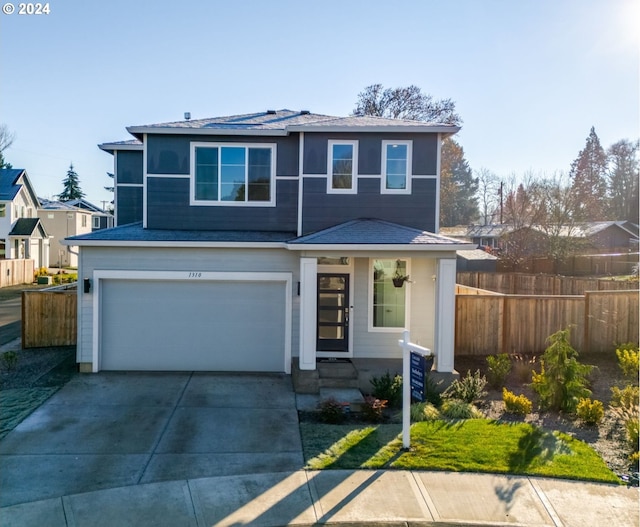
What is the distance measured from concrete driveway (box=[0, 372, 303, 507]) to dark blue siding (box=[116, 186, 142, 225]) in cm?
608

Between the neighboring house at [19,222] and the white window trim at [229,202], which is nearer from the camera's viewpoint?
the white window trim at [229,202]

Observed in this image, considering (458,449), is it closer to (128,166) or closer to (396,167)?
(396,167)

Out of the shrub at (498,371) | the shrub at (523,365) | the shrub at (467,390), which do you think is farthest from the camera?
the shrub at (523,365)

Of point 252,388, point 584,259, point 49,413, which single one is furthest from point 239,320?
point 584,259

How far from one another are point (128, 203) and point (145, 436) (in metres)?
9.15

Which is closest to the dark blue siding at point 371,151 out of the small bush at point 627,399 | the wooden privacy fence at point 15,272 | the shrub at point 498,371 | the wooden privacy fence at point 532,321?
the wooden privacy fence at point 532,321

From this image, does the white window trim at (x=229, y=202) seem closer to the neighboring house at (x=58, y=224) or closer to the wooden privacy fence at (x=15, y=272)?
the wooden privacy fence at (x=15, y=272)

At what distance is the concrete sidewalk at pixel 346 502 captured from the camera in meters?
4.67

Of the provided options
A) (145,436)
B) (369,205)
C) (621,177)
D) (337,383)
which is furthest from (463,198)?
(145,436)

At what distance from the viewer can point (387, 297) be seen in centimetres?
1046

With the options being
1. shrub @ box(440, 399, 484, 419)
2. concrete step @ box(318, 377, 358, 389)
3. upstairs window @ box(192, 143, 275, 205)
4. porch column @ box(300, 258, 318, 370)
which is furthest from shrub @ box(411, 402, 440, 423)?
upstairs window @ box(192, 143, 275, 205)

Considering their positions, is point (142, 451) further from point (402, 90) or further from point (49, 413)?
point (402, 90)

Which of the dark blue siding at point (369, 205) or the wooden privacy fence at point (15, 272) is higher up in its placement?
the dark blue siding at point (369, 205)

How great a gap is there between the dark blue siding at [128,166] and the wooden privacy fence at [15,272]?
1644cm
